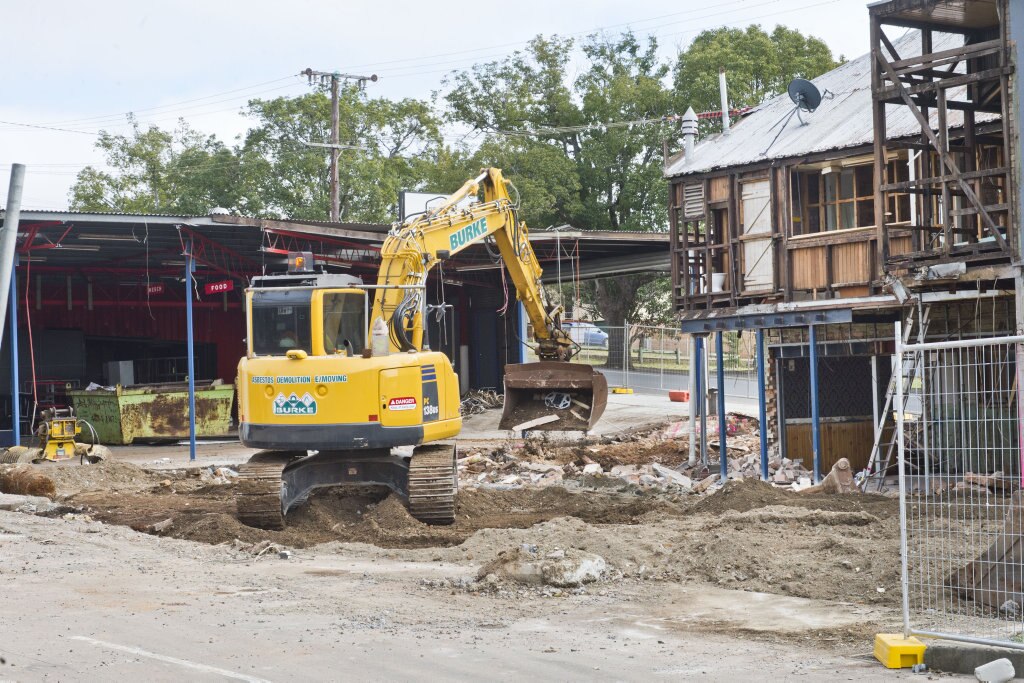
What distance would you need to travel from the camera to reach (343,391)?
15.2 metres

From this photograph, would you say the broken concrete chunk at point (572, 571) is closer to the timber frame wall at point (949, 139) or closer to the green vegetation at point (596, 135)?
the timber frame wall at point (949, 139)

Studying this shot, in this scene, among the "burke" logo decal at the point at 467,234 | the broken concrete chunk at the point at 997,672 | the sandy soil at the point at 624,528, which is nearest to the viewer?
the broken concrete chunk at the point at 997,672

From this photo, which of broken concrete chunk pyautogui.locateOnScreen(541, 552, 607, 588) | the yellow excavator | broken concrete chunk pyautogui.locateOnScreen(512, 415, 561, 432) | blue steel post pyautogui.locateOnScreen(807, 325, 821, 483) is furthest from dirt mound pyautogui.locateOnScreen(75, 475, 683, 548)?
broken concrete chunk pyautogui.locateOnScreen(541, 552, 607, 588)

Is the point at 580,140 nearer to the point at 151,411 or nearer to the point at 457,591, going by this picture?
the point at 151,411

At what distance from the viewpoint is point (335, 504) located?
16.8m

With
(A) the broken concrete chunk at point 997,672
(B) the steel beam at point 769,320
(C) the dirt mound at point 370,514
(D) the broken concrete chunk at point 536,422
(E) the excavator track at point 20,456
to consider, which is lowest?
(C) the dirt mound at point 370,514

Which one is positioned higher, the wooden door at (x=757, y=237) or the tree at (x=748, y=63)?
the tree at (x=748, y=63)

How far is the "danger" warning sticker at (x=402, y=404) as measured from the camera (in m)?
15.4

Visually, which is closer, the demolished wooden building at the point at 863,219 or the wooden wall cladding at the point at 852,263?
the demolished wooden building at the point at 863,219

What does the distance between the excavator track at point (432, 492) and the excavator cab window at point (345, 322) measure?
1.73 m

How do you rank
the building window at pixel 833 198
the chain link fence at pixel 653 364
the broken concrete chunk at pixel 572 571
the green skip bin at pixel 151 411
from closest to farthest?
the broken concrete chunk at pixel 572 571
the building window at pixel 833 198
the green skip bin at pixel 151 411
the chain link fence at pixel 653 364

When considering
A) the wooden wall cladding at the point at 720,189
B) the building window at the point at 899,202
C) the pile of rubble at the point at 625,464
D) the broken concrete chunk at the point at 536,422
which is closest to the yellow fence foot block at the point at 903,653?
the pile of rubble at the point at 625,464

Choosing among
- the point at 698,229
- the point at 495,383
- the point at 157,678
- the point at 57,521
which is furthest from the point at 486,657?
the point at 495,383

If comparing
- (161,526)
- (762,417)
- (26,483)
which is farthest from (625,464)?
(26,483)
